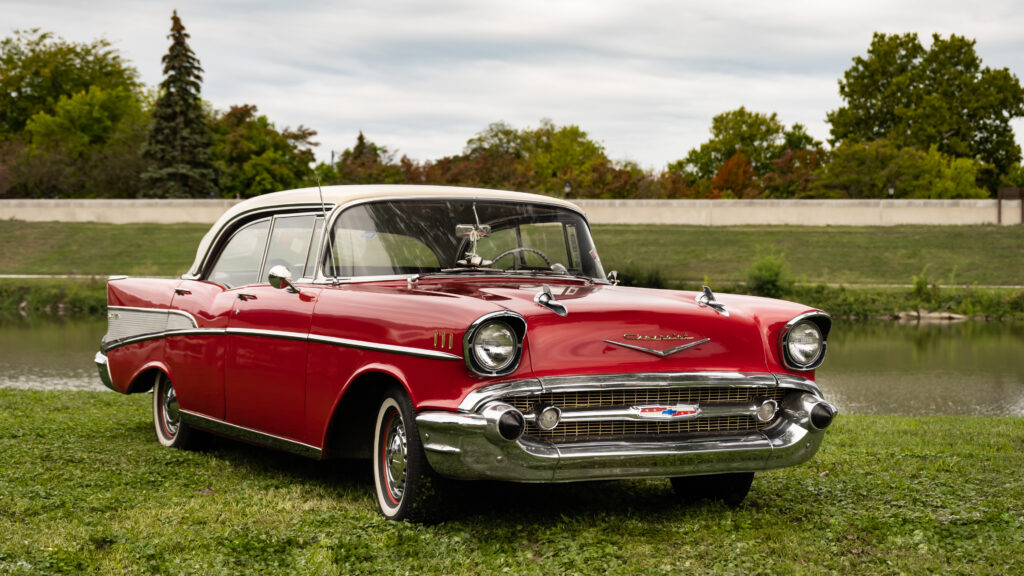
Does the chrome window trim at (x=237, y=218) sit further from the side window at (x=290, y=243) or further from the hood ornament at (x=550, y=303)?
the hood ornament at (x=550, y=303)

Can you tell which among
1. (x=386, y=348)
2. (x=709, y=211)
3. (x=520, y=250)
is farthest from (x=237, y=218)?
(x=709, y=211)

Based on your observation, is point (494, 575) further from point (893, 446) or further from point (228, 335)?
point (893, 446)

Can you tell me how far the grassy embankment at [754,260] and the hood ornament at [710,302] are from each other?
26.7m

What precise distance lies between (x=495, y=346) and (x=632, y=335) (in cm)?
64

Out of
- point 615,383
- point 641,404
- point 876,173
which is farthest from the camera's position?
point 876,173

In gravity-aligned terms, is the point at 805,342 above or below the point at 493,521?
above

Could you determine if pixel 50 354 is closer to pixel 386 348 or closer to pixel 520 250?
pixel 520 250

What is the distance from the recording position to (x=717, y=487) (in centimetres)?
543

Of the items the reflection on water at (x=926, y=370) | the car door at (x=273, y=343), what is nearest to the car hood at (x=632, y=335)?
the car door at (x=273, y=343)

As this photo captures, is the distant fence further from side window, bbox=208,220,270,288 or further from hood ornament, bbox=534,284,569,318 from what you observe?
hood ornament, bbox=534,284,569,318

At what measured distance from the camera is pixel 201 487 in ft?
19.1

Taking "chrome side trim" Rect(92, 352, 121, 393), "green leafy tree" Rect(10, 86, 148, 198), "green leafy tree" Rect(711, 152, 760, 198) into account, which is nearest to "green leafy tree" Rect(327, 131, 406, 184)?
"green leafy tree" Rect(10, 86, 148, 198)

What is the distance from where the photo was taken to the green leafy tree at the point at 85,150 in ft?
214

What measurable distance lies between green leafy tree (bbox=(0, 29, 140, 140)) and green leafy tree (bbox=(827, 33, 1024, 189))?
54.4m
